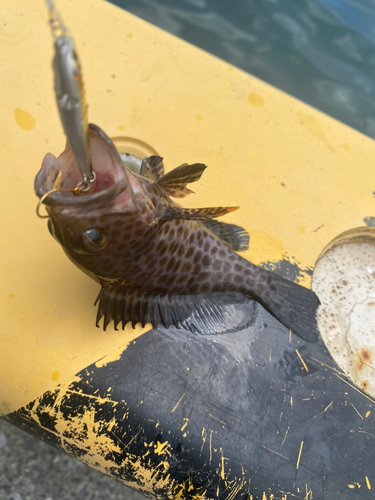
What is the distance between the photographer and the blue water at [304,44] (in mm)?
4055

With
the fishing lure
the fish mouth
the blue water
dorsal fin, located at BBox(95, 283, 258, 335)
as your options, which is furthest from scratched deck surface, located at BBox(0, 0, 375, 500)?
the blue water

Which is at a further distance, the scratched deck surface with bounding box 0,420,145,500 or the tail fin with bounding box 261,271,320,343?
the scratched deck surface with bounding box 0,420,145,500

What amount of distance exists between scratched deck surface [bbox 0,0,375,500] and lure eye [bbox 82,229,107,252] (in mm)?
686

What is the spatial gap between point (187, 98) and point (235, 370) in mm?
1730

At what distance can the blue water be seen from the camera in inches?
160

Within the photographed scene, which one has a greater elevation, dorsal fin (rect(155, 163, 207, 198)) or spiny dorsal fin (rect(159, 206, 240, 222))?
dorsal fin (rect(155, 163, 207, 198))

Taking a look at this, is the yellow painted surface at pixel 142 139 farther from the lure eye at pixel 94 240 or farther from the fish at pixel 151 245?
the lure eye at pixel 94 240

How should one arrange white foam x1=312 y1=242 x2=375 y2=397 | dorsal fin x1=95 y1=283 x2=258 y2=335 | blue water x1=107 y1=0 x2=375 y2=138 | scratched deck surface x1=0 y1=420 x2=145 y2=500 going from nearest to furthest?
dorsal fin x1=95 y1=283 x2=258 y2=335
white foam x1=312 y1=242 x2=375 y2=397
scratched deck surface x1=0 y1=420 x2=145 y2=500
blue water x1=107 y1=0 x2=375 y2=138

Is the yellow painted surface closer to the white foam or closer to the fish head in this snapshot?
the white foam

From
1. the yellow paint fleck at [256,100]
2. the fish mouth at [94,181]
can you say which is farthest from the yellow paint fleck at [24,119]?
the yellow paint fleck at [256,100]

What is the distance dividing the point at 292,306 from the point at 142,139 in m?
1.35

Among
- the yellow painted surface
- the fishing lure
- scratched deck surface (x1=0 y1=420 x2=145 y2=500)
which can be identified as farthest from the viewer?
scratched deck surface (x1=0 y1=420 x2=145 y2=500)

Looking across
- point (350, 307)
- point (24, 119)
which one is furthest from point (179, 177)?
point (350, 307)

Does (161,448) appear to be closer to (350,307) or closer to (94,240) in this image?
(94,240)
